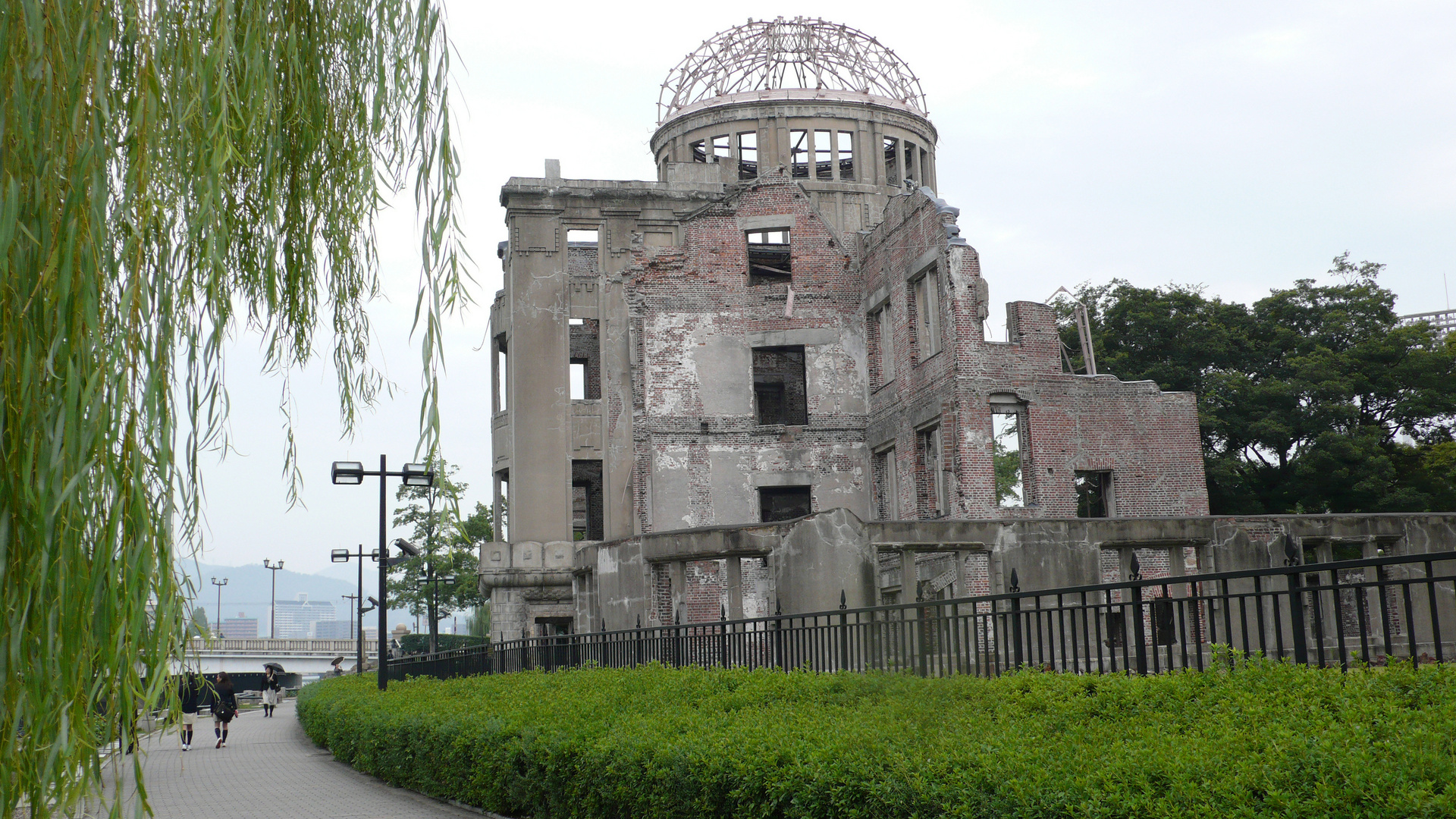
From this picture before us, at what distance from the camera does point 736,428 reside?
32938mm

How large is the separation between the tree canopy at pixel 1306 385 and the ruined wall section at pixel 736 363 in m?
13.2

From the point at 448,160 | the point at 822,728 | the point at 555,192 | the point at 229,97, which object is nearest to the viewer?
the point at 229,97

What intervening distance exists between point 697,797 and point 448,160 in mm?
4144

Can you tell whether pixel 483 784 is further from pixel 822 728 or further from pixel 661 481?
pixel 661 481

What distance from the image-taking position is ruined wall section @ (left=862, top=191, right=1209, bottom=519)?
26922mm

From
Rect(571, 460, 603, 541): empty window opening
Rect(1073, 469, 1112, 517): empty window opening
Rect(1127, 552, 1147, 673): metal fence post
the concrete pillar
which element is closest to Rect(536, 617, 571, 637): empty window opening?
Rect(571, 460, 603, 541): empty window opening

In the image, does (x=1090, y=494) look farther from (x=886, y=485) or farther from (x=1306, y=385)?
(x=886, y=485)

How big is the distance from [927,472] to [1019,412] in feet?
9.16

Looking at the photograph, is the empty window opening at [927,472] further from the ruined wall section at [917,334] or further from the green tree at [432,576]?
the green tree at [432,576]

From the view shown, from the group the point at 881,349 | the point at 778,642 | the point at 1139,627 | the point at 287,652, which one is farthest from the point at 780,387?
the point at 287,652

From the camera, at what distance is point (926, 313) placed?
29609 mm

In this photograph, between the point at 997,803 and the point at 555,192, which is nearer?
the point at 997,803

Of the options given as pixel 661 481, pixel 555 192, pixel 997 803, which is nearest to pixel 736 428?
pixel 661 481

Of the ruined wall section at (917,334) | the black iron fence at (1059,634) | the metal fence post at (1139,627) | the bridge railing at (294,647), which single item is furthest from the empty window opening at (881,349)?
the bridge railing at (294,647)
